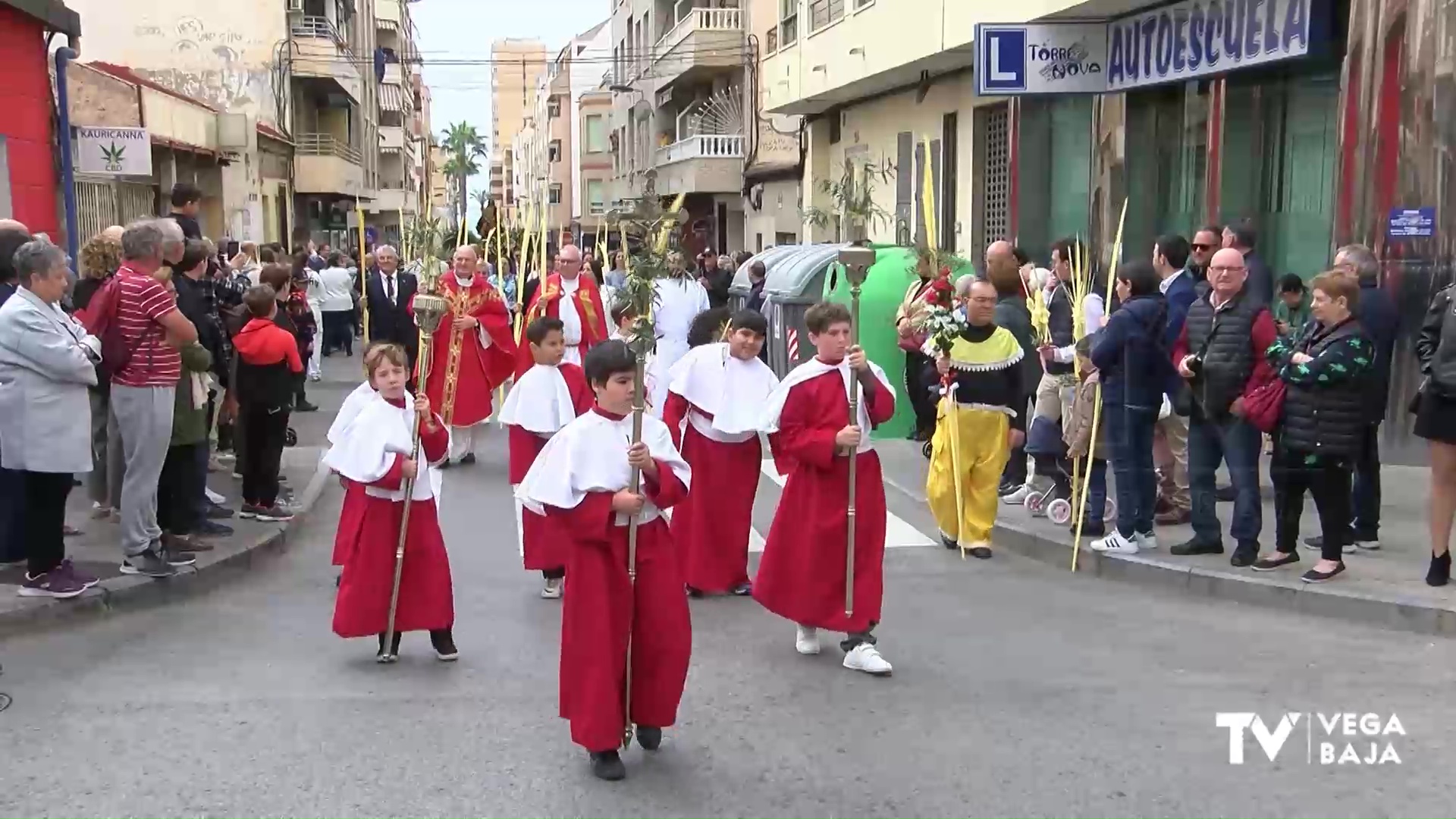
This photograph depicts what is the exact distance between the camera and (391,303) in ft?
45.0

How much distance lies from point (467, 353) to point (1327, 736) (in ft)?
29.3

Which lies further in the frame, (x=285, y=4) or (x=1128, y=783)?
(x=285, y=4)

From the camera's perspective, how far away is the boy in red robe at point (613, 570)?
5043 mm

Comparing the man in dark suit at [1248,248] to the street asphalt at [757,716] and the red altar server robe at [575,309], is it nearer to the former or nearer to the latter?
the street asphalt at [757,716]

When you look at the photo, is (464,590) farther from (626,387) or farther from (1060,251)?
(1060,251)

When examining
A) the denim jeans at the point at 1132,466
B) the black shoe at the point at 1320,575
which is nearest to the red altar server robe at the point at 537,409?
the denim jeans at the point at 1132,466

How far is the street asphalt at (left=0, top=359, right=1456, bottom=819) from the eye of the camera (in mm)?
4895

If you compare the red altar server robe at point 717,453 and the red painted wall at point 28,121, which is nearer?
the red altar server robe at point 717,453

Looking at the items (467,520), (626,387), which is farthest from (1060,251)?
(626,387)

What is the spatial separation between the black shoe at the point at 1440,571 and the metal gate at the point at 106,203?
43.7 ft

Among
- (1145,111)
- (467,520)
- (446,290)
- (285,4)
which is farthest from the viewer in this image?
(285,4)

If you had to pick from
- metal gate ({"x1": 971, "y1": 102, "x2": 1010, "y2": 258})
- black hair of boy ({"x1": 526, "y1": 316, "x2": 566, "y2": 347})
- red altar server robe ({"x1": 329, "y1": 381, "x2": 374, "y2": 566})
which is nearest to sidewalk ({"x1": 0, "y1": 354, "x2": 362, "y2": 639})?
red altar server robe ({"x1": 329, "y1": 381, "x2": 374, "y2": 566})

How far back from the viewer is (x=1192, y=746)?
538cm

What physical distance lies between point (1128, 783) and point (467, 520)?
20.3 feet
